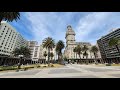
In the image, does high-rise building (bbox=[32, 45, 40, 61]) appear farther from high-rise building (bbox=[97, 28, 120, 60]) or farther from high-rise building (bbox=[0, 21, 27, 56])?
high-rise building (bbox=[97, 28, 120, 60])

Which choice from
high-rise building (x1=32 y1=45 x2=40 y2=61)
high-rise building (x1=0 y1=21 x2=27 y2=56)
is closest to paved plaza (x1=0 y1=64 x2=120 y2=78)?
high-rise building (x1=0 y1=21 x2=27 y2=56)

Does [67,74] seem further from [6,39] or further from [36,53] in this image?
[36,53]

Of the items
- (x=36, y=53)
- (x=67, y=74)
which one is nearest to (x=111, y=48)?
(x=36, y=53)

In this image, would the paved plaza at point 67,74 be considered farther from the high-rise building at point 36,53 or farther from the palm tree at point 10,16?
the high-rise building at point 36,53

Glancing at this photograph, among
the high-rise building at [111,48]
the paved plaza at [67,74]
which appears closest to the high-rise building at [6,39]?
the paved plaza at [67,74]

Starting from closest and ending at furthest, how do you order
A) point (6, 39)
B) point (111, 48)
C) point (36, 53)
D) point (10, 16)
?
point (10, 16) → point (6, 39) → point (111, 48) → point (36, 53)

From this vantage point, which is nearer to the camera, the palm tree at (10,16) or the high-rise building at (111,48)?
the palm tree at (10,16)

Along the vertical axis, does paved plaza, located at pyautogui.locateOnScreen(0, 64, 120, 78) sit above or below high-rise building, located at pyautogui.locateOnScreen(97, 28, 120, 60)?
below
